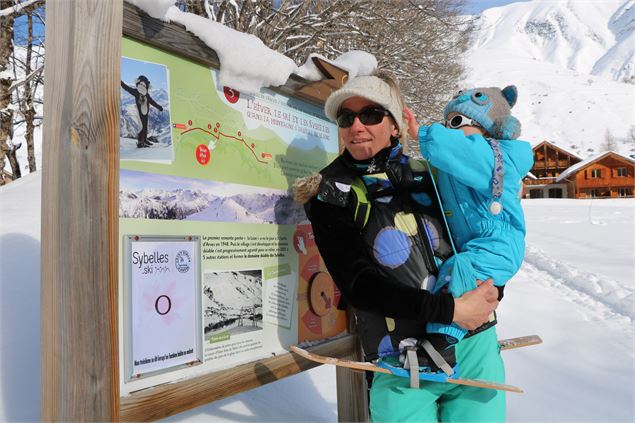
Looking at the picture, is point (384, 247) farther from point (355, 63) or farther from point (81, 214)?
point (355, 63)

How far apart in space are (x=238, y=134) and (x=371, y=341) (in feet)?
3.25

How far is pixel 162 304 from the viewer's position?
5.50 feet

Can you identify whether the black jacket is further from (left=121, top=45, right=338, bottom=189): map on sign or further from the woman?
(left=121, top=45, right=338, bottom=189): map on sign

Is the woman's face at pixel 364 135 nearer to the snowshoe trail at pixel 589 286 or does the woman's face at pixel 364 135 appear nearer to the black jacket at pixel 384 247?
the black jacket at pixel 384 247

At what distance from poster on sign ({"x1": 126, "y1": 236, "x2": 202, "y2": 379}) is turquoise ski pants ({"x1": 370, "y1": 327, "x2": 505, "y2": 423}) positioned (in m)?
0.70

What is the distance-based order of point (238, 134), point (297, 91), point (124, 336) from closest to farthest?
1. point (124, 336)
2. point (238, 134)
3. point (297, 91)

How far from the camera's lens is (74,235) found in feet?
4.48

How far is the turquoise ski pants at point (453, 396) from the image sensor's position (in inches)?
68.6

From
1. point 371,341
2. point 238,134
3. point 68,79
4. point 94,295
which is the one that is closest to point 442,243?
point 371,341

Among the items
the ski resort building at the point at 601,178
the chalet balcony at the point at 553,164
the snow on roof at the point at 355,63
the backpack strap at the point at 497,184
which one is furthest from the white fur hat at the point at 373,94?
the chalet balcony at the point at 553,164

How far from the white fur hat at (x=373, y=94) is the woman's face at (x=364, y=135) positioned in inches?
1.5

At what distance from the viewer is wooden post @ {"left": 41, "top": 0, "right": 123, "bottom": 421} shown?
1358mm

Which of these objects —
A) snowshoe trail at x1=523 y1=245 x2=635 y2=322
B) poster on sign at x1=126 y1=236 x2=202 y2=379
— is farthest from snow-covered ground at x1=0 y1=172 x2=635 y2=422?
poster on sign at x1=126 y1=236 x2=202 y2=379

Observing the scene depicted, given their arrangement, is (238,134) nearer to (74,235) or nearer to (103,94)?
(103,94)
